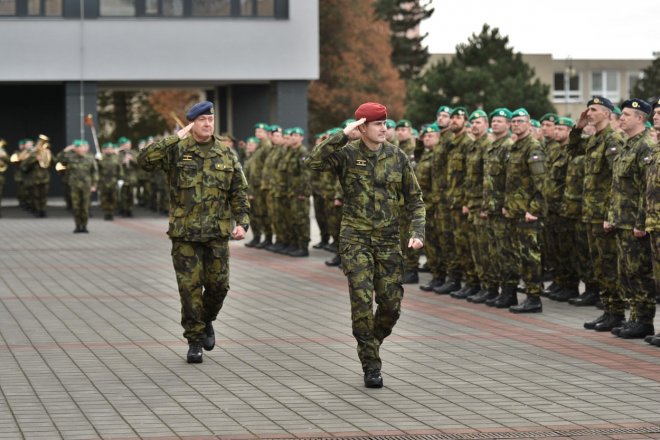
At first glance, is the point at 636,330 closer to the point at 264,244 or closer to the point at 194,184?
the point at 194,184

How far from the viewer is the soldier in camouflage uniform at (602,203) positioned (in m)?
13.6

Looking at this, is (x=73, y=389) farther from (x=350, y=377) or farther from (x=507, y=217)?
(x=507, y=217)

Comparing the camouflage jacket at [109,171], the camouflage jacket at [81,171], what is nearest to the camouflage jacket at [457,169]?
the camouflage jacket at [81,171]

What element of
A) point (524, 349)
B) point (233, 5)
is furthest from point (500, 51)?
point (524, 349)

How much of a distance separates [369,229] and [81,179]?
20.4m

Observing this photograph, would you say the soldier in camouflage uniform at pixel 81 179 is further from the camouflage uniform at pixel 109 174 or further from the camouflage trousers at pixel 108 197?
the camouflage trousers at pixel 108 197

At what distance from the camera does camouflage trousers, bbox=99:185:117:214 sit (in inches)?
1414

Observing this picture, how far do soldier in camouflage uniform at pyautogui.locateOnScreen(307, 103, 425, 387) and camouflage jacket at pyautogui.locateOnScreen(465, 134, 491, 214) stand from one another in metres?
5.67

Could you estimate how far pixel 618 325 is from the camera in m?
13.5

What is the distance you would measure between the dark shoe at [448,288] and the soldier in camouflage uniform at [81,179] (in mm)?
14249

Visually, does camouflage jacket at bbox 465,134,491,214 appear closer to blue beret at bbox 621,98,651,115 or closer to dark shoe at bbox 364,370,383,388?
blue beret at bbox 621,98,651,115

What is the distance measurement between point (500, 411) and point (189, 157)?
12.0 feet

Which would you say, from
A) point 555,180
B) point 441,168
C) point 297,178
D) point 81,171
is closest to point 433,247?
point 441,168

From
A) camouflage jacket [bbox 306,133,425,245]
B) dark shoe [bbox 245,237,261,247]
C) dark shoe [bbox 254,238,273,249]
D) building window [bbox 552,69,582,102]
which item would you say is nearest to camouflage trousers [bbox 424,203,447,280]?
camouflage jacket [bbox 306,133,425,245]
